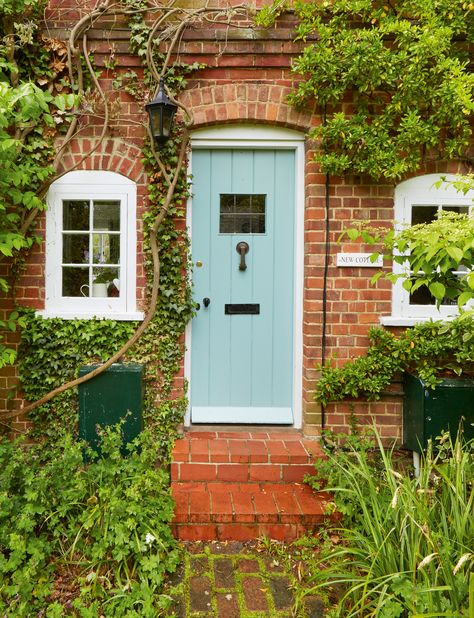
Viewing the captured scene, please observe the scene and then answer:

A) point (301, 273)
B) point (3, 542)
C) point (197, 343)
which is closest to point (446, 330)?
point (301, 273)

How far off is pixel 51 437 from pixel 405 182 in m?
3.65

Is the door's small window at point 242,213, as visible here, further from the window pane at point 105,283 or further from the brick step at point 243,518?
the brick step at point 243,518

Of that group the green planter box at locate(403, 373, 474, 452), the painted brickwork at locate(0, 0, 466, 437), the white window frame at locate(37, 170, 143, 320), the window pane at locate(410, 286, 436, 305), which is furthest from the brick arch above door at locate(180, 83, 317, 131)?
the green planter box at locate(403, 373, 474, 452)

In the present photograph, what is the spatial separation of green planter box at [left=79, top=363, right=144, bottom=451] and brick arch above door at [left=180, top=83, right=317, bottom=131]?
7.06ft

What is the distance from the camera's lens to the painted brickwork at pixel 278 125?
3.94 meters

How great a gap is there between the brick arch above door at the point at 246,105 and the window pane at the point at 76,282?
5.21 ft

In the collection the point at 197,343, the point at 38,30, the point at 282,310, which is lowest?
the point at 197,343

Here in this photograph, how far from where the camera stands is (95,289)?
4.14 meters

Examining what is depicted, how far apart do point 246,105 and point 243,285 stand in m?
1.49

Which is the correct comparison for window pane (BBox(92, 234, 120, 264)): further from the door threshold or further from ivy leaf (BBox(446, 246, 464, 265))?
ivy leaf (BBox(446, 246, 464, 265))

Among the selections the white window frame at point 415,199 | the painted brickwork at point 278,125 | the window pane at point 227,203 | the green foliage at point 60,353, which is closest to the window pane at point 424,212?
the white window frame at point 415,199

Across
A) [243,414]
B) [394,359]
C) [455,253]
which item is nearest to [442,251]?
[455,253]

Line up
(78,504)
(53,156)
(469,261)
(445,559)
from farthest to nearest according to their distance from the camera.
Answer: (53,156) < (78,504) < (469,261) < (445,559)

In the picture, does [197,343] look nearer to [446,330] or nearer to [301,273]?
[301,273]
